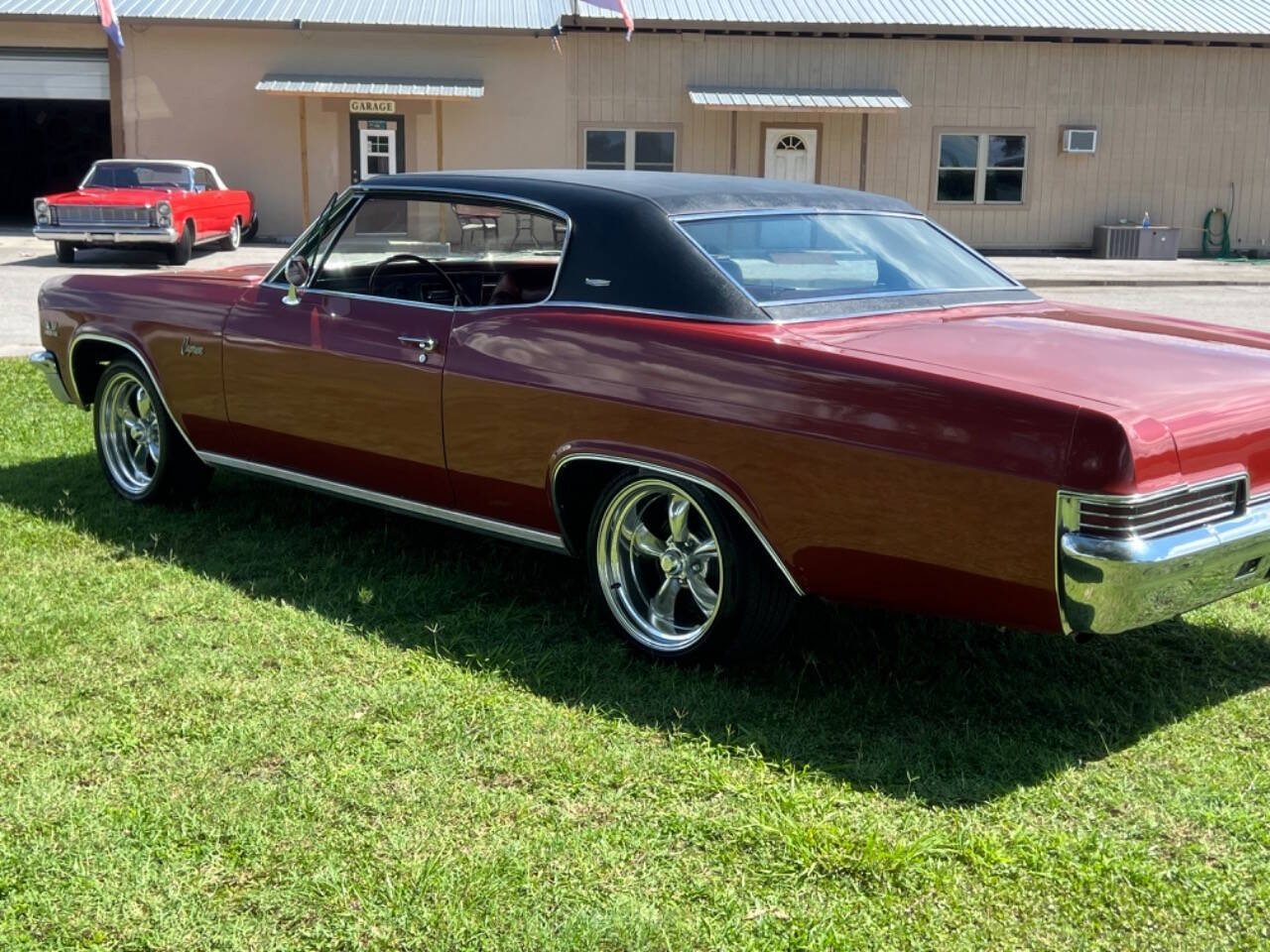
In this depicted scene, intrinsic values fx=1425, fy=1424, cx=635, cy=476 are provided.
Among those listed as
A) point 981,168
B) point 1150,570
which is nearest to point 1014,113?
point 981,168

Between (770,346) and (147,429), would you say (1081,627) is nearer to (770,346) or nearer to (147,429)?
(770,346)

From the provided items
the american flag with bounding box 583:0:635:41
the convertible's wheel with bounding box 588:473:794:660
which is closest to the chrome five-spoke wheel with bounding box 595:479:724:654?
the convertible's wheel with bounding box 588:473:794:660

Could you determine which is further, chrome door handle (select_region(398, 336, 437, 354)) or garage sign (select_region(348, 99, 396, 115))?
garage sign (select_region(348, 99, 396, 115))

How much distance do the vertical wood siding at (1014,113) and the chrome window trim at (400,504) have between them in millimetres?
20105

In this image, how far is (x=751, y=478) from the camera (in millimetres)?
3908

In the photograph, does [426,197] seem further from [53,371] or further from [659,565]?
[53,371]

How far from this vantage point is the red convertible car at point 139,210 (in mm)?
18922

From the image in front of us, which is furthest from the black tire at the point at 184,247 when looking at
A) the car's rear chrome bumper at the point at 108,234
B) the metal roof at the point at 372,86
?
the metal roof at the point at 372,86

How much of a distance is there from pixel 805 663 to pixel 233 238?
19.7 metres

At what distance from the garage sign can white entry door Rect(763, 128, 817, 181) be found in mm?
6607

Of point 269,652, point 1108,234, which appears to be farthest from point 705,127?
point 269,652

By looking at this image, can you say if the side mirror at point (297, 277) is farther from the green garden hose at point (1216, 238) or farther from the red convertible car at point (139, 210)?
the green garden hose at point (1216, 238)

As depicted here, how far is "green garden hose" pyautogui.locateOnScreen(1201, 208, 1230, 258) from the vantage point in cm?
2605

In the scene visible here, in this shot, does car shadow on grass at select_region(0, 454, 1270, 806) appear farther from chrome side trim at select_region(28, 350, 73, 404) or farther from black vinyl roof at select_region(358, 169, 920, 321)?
black vinyl roof at select_region(358, 169, 920, 321)
